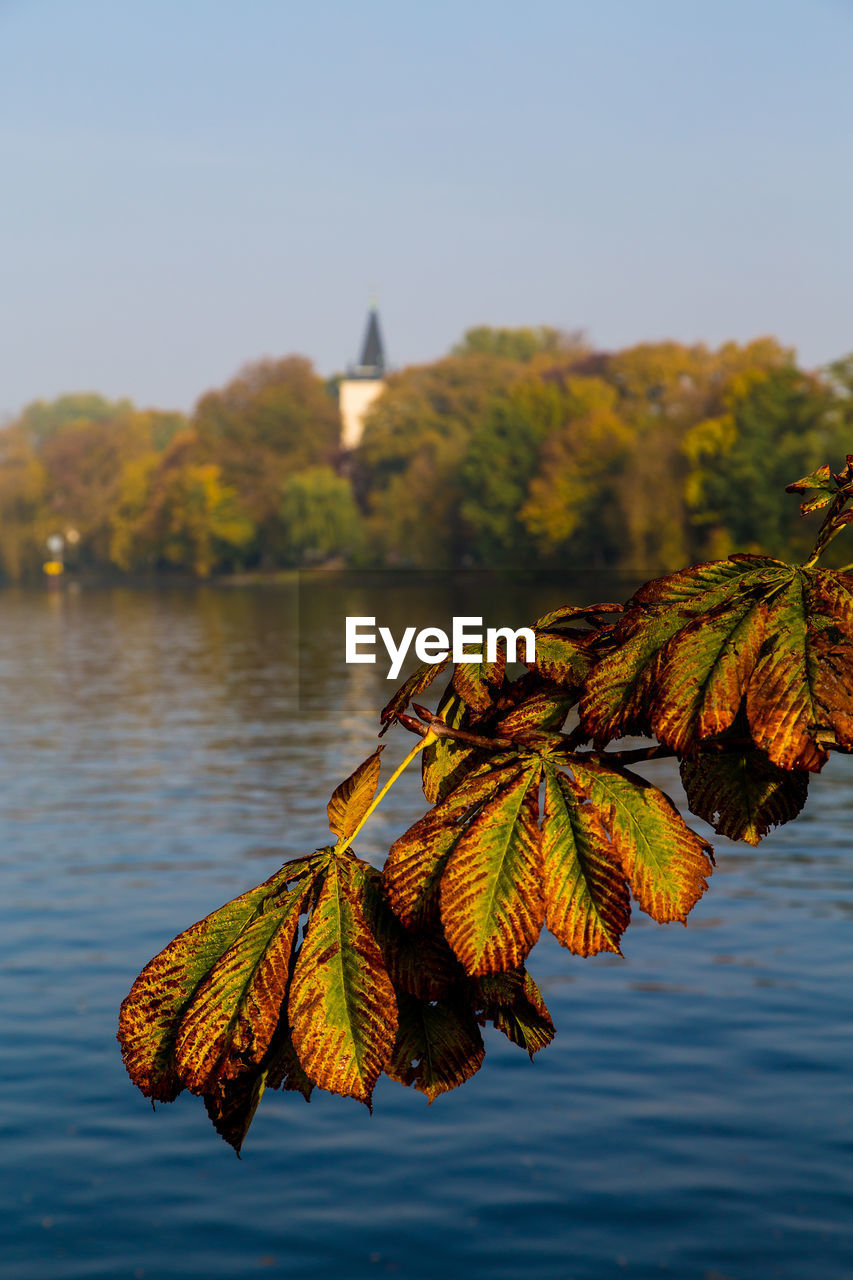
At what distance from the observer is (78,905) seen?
22.6 metres

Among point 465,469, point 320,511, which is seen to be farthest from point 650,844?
point 320,511

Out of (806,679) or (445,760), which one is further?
(445,760)

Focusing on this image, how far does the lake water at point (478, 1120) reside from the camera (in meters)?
11.8

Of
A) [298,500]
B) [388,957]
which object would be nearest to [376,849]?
[388,957]

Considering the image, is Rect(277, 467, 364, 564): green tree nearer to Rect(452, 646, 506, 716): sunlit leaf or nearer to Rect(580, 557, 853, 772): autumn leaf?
Rect(452, 646, 506, 716): sunlit leaf

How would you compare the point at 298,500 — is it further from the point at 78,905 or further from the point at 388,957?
the point at 388,957

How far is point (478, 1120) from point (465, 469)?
11538 cm

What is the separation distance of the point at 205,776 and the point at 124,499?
389 ft

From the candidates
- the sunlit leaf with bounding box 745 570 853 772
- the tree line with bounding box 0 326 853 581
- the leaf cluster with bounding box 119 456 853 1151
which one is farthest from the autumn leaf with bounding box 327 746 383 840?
the tree line with bounding box 0 326 853 581

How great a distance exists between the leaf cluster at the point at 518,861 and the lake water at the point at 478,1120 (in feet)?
33.8

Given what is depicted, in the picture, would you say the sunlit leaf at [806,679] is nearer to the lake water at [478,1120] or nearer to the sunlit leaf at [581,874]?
the sunlit leaf at [581,874]

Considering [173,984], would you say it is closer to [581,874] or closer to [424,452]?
[581,874]

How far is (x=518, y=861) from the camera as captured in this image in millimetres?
1472

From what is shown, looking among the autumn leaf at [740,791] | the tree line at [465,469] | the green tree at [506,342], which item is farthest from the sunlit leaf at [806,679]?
the green tree at [506,342]
